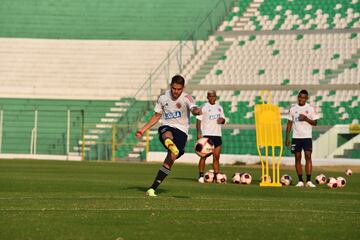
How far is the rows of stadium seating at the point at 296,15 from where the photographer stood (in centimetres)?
4681

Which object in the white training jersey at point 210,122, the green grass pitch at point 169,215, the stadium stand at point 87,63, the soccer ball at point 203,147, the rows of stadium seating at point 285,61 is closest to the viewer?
the green grass pitch at point 169,215

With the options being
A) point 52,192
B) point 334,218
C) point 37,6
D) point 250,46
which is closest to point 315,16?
point 250,46

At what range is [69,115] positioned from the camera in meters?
43.8

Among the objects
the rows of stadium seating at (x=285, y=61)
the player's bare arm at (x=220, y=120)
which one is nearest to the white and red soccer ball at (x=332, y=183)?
the player's bare arm at (x=220, y=120)

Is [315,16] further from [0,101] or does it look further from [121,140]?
[0,101]

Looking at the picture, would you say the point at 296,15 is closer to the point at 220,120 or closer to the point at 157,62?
the point at 157,62

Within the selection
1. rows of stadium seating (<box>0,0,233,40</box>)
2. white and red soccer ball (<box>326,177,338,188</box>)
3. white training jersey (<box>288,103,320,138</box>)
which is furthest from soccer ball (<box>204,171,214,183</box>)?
rows of stadium seating (<box>0,0,233,40</box>)

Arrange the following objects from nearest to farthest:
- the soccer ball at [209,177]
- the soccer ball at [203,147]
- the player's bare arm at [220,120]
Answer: the soccer ball at [203,147] → the soccer ball at [209,177] → the player's bare arm at [220,120]

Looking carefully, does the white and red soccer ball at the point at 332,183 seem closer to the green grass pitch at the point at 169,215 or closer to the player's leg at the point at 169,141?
the green grass pitch at the point at 169,215

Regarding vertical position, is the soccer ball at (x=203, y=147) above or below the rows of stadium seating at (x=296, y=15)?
below

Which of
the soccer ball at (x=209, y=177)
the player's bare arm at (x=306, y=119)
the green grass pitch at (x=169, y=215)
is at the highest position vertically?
the player's bare arm at (x=306, y=119)

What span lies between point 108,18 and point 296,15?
31.4 feet

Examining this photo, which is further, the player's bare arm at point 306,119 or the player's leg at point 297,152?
the player's leg at point 297,152

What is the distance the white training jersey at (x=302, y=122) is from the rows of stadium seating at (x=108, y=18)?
26770 mm
